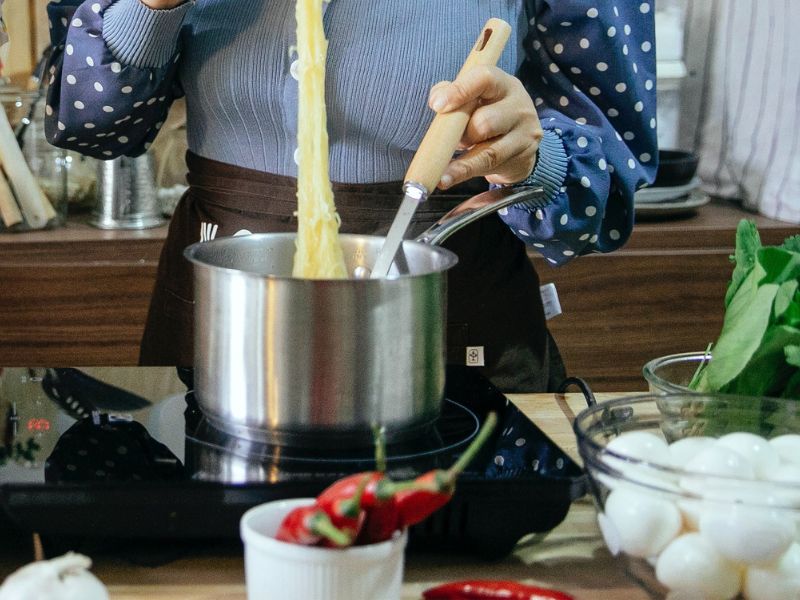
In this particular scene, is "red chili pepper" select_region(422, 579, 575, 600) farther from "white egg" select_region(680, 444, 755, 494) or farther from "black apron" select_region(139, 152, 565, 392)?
"black apron" select_region(139, 152, 565, 392)

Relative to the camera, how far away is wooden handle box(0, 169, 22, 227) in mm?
1870

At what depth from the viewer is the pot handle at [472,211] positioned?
2.88 feet

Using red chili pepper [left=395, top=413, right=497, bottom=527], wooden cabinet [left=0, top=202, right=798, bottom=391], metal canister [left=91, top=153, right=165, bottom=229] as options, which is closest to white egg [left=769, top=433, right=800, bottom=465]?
red chili pepper [left=395, top=413, right=497, bottom=527]

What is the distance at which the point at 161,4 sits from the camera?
1080mm

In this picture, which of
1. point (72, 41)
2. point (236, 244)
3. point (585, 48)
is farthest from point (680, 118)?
point (236, 244)

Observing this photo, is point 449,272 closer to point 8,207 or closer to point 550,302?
point 550,302

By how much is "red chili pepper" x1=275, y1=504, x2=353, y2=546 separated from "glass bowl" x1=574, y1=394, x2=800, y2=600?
0.57 ft

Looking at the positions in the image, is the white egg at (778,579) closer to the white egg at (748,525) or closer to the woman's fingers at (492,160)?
the white egg at (748,525)

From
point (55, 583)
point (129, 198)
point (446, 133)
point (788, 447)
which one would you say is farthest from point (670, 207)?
point (55, 583)

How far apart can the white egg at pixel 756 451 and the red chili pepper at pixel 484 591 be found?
0.13m

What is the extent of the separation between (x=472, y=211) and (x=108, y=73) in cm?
48

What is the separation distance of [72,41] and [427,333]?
62 centimetres

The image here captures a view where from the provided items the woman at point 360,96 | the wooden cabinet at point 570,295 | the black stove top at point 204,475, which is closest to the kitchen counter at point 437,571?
the black stove top at point 204,475

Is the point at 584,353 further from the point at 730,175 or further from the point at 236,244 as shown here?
the point at 236,244
